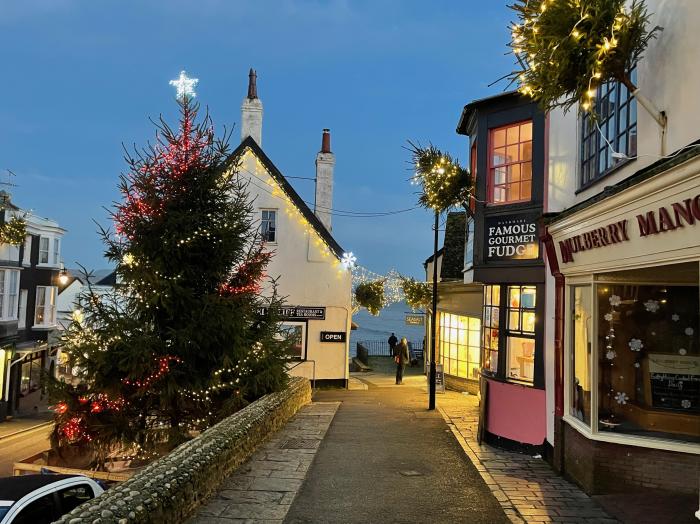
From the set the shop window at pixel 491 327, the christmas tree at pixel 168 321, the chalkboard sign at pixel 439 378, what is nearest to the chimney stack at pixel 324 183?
the chalkboard sign at pixel 439 378

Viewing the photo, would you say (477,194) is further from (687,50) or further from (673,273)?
(687,50)

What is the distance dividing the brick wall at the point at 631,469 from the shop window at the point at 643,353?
0.30 meters

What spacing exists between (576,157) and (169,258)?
808 centimetres

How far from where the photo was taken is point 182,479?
6617mm

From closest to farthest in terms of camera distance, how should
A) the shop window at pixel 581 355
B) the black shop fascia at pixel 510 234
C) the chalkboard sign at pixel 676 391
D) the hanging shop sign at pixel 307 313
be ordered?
the chalkboard sign at pixel 676 391 < the shop window at pixel 581 355 < the black shop fascia at pixel 510 234 < the hanging shop sign at pixel 307 313

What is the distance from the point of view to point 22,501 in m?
6.55

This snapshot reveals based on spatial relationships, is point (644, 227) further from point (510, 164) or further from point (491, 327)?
point (491, 327)

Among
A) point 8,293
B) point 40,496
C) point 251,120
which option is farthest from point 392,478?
point 8,293

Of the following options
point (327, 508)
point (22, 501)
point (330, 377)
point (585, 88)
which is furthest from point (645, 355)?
point (330, 377)

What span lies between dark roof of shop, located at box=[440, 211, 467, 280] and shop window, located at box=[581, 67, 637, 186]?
8935 mm

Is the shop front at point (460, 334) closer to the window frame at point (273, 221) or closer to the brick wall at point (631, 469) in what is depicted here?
the window frame at point (273, 221)

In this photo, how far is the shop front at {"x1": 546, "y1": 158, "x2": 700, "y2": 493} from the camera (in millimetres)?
7211

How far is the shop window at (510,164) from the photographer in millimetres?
11719

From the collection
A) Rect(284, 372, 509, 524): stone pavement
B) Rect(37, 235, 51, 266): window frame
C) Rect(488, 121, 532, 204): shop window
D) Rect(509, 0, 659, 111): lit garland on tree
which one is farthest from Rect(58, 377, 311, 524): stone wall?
Rect(37, 235, 51, 266): window frame
